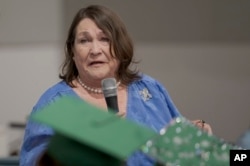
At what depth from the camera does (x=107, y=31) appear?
1.36 m

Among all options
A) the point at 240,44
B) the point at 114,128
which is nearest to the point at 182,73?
the point at 240,44

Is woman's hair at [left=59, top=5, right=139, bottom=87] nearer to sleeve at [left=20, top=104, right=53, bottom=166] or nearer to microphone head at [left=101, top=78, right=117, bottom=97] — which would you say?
sleeve at [left=20, top=104, right=53, bottom=166]

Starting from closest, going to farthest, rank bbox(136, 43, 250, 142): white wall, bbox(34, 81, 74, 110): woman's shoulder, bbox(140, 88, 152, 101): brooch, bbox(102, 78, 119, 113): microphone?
bbox(102, 78, 119, 113): microphone, bbox(34, 81, 74, 110): woman's shoulder, bbox(140, 88, 152, 101): brooch, bbox(136, 43, 250, 142): white wall

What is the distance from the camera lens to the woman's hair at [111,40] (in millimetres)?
1363

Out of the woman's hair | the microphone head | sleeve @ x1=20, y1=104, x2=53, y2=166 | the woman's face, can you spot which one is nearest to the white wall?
the woman's hair

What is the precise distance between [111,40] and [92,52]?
8cm

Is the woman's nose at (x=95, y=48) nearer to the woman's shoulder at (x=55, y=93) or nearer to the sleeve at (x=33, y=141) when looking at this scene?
the woman's shoulder at (x=55, y=93)

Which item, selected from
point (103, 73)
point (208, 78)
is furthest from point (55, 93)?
point (208, 78)

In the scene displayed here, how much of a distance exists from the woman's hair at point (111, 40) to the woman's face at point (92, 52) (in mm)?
18

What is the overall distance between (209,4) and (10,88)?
1213mm

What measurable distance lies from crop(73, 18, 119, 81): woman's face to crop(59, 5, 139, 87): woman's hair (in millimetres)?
18

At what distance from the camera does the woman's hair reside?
136cm

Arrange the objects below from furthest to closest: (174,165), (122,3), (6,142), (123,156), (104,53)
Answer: (122,3) → (6,142) → (104,53) → (174,165) → (123,156)

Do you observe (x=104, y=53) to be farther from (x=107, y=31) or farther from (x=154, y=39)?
(x=154, y=39)
